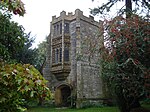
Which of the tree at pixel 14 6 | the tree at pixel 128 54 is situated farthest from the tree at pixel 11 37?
the tree at pixel 14 6

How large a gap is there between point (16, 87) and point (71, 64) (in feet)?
61.5

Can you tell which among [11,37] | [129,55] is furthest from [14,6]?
[11,37]

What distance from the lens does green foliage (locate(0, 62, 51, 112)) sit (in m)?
2.24

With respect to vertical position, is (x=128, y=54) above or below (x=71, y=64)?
below

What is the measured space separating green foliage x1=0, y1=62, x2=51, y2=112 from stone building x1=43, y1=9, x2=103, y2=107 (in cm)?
1715

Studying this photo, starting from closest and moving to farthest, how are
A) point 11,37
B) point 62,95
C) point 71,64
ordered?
point 11,37 → point 71,64 → point 62,95

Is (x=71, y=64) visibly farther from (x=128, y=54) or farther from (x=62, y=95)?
(x=128, y=54)

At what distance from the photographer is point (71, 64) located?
830 inches

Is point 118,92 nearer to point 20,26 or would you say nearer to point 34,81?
point 20,26

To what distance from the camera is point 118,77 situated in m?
9.98

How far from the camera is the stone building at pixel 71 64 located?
20.1 metres

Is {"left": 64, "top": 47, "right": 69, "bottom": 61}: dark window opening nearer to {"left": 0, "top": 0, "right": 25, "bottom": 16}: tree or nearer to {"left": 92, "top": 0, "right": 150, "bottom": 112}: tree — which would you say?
{"left": 92, "top": 0, "right": 150, "bottom": 112}: tree

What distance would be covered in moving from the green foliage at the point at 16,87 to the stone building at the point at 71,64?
17.2m

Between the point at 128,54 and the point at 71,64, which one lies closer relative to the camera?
the point at 128,54
